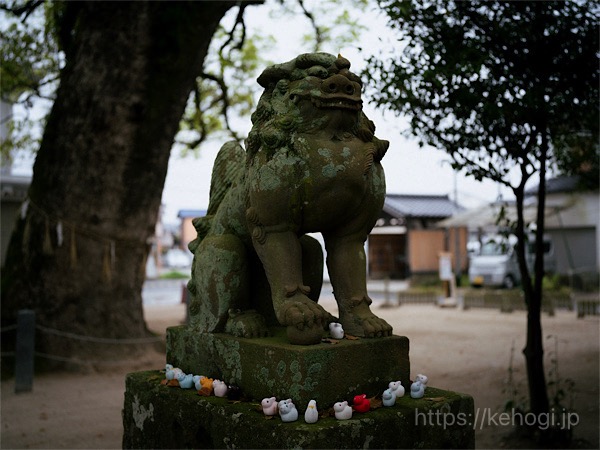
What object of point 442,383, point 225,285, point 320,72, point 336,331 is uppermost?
point 320,72

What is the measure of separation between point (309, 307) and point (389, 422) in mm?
543

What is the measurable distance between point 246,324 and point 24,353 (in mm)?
4338

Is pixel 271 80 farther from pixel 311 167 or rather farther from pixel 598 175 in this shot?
pixel 598 175

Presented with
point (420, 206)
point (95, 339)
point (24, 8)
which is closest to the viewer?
point (95, 339)

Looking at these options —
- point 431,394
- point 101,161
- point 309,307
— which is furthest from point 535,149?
point 101,161

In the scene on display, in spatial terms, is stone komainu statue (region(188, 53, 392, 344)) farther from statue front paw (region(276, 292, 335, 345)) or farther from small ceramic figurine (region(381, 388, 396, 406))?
small ceramic figurine (region(381, 388, 396, 406))

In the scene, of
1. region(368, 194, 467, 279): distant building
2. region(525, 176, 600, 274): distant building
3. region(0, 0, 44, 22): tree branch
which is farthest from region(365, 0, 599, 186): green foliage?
region(368, 194, 467, 279): distant building

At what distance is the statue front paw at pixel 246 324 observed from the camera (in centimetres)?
252

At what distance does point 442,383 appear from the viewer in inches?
248

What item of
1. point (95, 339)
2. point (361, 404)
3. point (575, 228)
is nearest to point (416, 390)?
point (361, 404)

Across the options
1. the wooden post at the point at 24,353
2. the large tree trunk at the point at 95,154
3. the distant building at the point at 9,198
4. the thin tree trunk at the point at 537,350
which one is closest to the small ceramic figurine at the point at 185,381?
the thin tree trunk at the point at 537,350

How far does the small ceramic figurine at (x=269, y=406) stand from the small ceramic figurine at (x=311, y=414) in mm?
130

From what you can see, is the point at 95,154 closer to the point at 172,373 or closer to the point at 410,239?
the point at 172,373

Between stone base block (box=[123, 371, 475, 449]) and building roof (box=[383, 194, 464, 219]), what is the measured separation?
19.4 m
